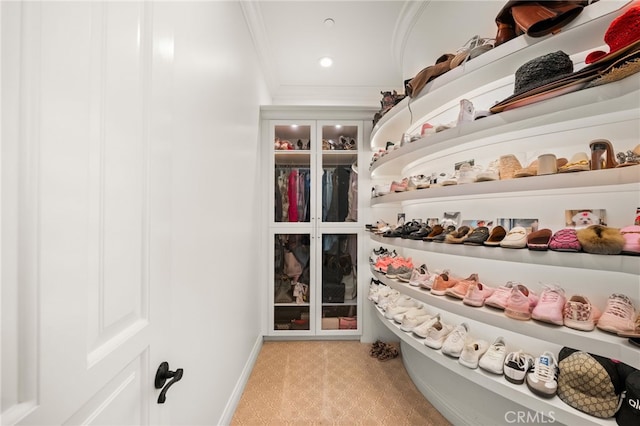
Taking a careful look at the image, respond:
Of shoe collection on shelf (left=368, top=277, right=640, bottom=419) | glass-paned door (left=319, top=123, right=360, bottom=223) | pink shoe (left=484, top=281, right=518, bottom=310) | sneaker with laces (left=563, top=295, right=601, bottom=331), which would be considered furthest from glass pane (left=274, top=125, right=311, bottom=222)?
sneaker with laces (left=563, top=295, right=601, bottom=331)

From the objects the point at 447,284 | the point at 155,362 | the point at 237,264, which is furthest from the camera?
the point at 237,264

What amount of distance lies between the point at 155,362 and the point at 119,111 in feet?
2.09

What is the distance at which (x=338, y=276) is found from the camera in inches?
102

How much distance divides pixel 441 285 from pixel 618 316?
0.61 m

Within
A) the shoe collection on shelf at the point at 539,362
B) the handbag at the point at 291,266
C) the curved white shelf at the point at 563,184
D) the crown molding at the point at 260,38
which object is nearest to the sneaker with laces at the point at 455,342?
the shoe collection on shelf at the point at 539,362

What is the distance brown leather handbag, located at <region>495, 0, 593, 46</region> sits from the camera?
38.0 inches

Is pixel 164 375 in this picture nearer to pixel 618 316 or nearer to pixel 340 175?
pixel 618 316

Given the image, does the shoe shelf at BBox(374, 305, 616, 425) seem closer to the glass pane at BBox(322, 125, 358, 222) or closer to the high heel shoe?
the high heel shoe

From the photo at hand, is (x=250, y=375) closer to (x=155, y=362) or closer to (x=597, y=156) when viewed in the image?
(x=155, y=362)

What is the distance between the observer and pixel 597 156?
90 centimetres

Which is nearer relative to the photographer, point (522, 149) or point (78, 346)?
point (78, 346)

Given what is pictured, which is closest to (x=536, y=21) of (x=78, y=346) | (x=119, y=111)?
(x=119, y=111)

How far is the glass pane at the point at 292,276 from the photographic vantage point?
8.36 ft

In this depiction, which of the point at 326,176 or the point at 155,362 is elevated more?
the point at 326,176
